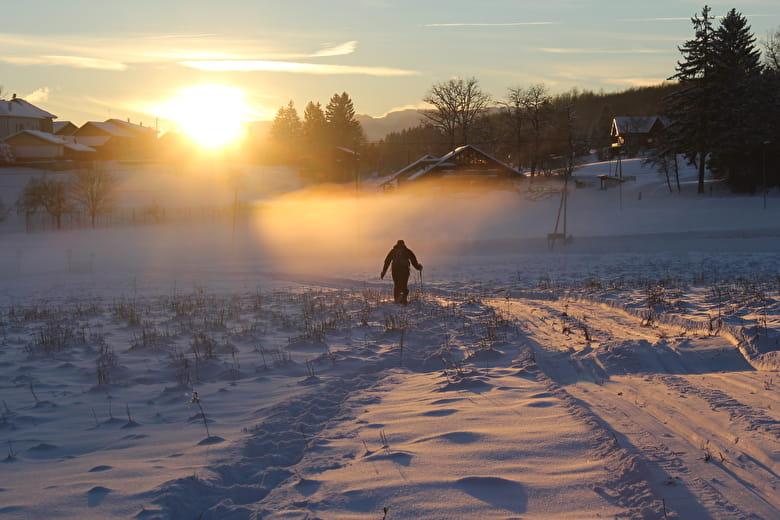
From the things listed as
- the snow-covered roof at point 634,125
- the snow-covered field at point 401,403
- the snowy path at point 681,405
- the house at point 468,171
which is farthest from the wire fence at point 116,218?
the snow-covered roof at point 634,125

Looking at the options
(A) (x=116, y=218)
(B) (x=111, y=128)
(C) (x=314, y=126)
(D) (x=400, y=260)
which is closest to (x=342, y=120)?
(C) (x=314, y=126)

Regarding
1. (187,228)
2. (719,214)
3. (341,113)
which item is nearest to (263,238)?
(187,228)

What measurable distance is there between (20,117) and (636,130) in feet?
271

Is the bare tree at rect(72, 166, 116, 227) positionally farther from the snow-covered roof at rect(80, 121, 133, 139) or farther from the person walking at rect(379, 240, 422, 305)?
the person walking at rect(379, 240, 422, 305)

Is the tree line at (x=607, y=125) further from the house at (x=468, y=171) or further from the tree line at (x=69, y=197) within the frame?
the tree line at (x=69, y=197)

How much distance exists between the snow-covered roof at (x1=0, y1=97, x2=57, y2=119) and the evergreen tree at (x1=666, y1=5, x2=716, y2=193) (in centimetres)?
8241

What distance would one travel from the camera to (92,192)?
56.3 m

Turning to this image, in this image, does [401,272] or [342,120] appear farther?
[342,120]

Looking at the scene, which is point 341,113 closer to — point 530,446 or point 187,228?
point 187,228

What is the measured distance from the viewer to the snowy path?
14.8ft

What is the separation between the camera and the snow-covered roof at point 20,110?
90.4 m

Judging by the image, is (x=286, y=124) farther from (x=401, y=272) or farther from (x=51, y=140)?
(x=401, y=272)

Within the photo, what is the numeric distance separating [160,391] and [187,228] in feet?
147

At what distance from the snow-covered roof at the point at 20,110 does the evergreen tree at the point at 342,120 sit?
41.2 meters
